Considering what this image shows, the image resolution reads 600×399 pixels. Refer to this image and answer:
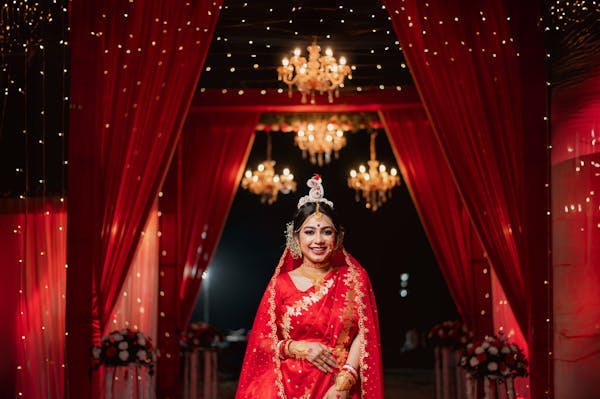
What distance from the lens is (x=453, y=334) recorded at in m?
8.71

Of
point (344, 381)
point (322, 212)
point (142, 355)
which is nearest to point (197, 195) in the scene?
point (142, 355)

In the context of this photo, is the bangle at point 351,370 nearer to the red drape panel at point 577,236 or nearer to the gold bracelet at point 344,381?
the gold bracelet at point 344,381

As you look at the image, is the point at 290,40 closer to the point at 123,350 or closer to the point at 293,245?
the point at 123,350

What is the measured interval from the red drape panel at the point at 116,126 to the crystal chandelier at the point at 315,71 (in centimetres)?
221

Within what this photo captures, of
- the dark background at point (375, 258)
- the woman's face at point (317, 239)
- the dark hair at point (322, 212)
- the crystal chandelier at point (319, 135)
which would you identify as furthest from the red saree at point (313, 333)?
the dark background at point (375, 258)

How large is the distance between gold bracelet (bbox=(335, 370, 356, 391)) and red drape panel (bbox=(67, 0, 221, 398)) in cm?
190

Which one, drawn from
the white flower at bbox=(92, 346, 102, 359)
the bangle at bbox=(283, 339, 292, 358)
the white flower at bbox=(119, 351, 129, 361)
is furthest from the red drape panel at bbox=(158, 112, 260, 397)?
the bangle at bbox=(283, 339, 292, 358)

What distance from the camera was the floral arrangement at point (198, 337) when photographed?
9.25 meters

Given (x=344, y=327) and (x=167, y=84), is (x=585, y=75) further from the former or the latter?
(x=167, y=84)

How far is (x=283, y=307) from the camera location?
16.5 ft

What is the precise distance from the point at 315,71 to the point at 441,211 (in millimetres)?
1824

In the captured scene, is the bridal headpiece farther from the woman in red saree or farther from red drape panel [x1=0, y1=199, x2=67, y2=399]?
red drape panel [x1=0, y1=199, x2=67, y2=399]

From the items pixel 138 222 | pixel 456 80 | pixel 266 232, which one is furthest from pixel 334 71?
pixel 266 232

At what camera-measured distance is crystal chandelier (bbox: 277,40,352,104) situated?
8352 mm
